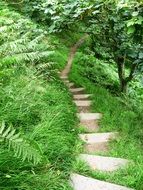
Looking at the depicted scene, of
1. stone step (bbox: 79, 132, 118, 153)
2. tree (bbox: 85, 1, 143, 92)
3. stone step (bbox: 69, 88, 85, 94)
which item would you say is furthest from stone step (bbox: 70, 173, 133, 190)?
stone step (bbox: 69, 88, 85, 94)

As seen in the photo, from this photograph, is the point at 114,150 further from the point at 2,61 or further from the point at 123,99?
the point at 123,99

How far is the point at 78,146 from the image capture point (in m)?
6.54

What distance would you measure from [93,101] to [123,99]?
Result: 1.09 meters

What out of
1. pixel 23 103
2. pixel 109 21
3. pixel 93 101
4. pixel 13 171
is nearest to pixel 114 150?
pixel 23 103

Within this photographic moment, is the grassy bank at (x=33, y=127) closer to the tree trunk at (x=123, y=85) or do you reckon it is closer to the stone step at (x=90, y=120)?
the stone step at (x=90, y=120)

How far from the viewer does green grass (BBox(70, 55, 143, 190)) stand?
18.6 ft

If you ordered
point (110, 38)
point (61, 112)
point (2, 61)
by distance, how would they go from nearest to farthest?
point (2, 61)
point (61, 112)
point (110, 38)

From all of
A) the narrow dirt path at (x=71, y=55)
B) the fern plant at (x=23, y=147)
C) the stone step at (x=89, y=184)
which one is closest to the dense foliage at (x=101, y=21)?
the stone step at (x=89, y=184)

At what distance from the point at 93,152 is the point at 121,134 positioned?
92cm

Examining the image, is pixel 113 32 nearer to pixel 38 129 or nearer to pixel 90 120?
pixel 90 120

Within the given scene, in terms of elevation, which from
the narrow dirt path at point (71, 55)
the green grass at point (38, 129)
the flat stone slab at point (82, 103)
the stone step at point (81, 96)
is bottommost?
the narrow dirt path at point (71, 55)

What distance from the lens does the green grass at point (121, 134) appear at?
18.6 feet

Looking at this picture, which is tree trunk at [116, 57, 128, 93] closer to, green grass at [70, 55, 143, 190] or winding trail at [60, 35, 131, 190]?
green grass at [70, 55, 143, 190]

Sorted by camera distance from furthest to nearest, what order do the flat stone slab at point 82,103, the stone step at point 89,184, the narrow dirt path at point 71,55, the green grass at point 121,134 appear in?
1. the narrow dirt path at point 71,55
2. the flat stone slab at point 82,103
3. the green grass at point 121,134
4. the stone step at point 89,184
